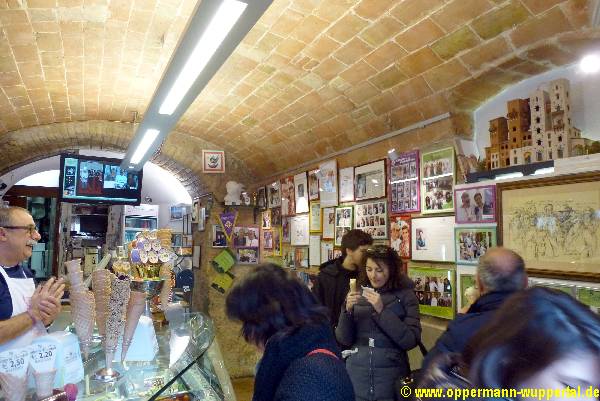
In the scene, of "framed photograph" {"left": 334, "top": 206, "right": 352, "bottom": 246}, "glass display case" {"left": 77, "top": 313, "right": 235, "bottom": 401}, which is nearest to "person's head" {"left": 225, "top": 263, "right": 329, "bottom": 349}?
"glass display case" {"left": 77, "top": 313, "right": 235, "bottom": 401}

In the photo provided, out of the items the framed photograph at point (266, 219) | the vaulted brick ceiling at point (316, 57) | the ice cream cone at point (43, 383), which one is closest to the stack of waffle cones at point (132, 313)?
the ice cream cone at point (43, 383)

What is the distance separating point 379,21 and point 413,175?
4.39 feet

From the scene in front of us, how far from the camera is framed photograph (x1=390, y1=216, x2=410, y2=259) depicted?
385cm

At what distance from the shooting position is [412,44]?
3113 mm

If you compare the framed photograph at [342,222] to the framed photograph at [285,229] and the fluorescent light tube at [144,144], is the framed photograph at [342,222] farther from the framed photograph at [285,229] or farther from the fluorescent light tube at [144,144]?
the fluorescent light tube at [144,144]

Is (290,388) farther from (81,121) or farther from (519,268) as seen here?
(81,121)

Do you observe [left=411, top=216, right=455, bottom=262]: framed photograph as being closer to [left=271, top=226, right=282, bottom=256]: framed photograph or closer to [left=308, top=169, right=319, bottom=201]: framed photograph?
[left=308, top=169, right=319, bottom=201]: framed photograph

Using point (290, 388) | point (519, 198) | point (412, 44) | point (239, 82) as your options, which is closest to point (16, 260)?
point (290, 388)

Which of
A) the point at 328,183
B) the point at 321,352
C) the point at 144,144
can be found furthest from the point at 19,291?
the point at 328,183

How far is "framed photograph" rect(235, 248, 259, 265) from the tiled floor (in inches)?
67.6

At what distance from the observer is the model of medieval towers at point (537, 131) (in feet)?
8.60

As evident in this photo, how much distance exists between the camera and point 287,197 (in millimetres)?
6098

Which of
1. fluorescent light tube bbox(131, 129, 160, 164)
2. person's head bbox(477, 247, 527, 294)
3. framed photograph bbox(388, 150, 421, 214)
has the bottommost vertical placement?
person's head bbox(477, 247, 527, 294)

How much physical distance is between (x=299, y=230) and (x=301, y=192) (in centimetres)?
49
